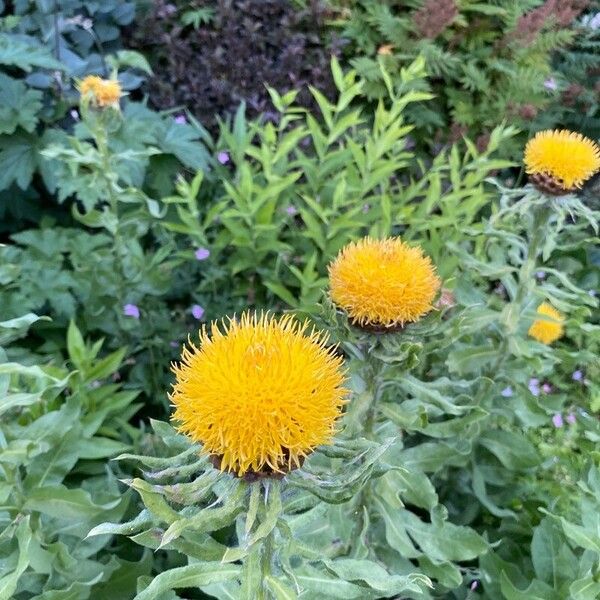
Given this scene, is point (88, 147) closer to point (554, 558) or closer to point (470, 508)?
point (470, 508)

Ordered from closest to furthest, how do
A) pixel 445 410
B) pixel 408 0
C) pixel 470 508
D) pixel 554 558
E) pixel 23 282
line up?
pixel 445 410
pixel 554 558
pixel 470 508
pixel 23 282
pixel 408 0

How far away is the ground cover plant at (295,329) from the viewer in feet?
3.32

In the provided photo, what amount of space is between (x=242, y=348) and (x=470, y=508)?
4.43ft

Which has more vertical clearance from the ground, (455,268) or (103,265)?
(455,268)

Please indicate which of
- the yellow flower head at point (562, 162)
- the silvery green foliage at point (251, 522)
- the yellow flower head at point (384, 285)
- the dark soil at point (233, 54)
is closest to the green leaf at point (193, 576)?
the silvery green foliage at point (251, 522)

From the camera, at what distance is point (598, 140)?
12.0ft

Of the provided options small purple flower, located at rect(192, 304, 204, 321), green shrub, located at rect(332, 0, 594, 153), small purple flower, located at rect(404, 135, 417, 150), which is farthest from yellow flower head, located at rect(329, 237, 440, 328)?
green shrub, located at rect(332, 0, 594, 153)

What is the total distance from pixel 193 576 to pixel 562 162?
4.36ft

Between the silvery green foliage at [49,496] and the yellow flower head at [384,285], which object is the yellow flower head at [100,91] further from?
the yellow flower head at [384,285]

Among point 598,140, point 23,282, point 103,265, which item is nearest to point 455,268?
point 103,265

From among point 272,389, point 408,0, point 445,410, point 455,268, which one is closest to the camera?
point 272,389

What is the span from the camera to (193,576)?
1.04m

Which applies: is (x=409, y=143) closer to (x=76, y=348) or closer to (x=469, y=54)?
(x=469, y=54)

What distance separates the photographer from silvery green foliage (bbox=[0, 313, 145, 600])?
53.1 inches
